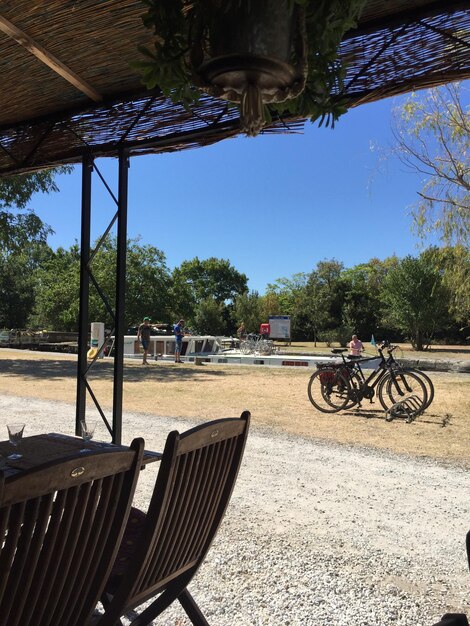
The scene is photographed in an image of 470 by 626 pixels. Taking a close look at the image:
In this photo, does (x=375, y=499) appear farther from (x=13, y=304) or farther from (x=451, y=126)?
(x=13, y=304)

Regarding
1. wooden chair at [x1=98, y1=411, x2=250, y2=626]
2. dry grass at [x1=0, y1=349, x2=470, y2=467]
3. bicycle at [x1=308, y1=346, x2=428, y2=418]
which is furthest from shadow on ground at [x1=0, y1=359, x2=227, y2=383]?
wooden chair at [x1=98, y1=411, x2=250, y2=626]

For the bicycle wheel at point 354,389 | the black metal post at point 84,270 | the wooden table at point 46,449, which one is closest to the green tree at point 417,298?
the bicycle wheel at point 354,389

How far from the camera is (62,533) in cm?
128

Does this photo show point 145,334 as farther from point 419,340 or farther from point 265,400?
point 419,340

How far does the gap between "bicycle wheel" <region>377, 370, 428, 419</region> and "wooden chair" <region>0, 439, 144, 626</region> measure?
21.5 ft

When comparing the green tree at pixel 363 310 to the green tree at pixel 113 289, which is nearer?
the green tree at pixel 113 289

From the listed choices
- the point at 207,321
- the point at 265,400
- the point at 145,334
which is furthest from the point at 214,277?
the point at 265,400

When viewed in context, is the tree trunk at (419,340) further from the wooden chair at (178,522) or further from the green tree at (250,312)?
the wooden chair at (178,522)

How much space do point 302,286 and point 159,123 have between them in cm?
3527

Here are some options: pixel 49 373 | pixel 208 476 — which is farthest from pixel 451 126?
pixel 49 373

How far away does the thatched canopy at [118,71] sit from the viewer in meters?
2.69

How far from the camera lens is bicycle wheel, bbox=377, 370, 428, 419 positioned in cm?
739

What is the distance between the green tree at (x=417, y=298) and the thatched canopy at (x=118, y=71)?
82.5 ft

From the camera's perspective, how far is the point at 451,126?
32.3ft
